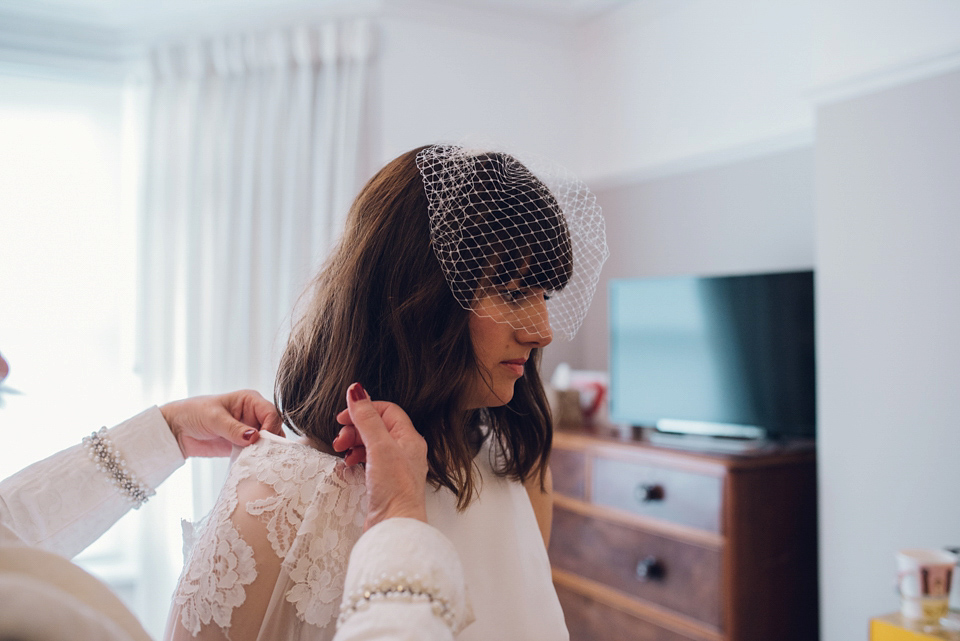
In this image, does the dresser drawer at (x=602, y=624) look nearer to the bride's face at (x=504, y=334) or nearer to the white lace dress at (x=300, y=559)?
the white lace dress at (x=300, y=559)

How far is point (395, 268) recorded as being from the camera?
1.03m

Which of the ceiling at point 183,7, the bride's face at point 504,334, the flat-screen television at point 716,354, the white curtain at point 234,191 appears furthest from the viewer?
the white curtain at point 234,191

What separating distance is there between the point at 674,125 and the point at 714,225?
1.53 feet

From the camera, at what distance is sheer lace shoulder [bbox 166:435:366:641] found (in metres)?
0.91

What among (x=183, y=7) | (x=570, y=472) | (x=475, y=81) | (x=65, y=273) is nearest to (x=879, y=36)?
(x=570, y=472)

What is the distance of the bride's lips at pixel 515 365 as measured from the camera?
1.08 metres

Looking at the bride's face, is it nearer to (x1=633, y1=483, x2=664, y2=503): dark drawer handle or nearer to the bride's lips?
the bride's lips

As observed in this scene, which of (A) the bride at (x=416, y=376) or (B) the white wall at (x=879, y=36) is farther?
(B) the white wall at (x=879, y=36)

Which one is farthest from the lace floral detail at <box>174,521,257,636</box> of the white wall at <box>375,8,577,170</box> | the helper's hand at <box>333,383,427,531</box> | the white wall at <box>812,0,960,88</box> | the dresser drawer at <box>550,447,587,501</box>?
the white wall at <box>375,8,577,170</box>

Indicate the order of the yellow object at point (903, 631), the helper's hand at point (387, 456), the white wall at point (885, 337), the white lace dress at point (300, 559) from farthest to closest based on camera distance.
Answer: the white wall at point (885, 337)
the yellow object at point (903, 631)
the white lace dress at point (300, 559)
the helper's hand at point (387, 456)

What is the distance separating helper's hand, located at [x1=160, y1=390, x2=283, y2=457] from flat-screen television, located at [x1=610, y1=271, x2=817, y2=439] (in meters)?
1.69

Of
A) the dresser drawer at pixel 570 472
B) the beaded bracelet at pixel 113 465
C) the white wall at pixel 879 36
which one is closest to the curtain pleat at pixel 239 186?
the dresser drawer at pixel 570 472

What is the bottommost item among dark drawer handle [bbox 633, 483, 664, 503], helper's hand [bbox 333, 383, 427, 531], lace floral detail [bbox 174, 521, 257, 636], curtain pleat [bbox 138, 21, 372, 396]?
dark drawer handle [bbox 633, 483, 664, 503]

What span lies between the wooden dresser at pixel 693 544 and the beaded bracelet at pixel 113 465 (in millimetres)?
1560
